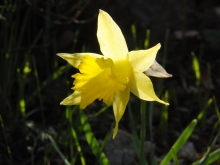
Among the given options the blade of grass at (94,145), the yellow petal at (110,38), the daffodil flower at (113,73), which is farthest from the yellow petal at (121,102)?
the blade of grass at (94,145)

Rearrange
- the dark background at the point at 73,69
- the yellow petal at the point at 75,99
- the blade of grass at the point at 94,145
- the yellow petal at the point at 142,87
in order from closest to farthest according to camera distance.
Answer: the yellow petal at the point at 142,87 → the yellow petal at the point at 75,99 → the blade of grass at the point at 94,145 → the dark background at the point at 73,69

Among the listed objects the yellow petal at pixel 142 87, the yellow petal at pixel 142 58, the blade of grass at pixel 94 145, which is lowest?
the blade of grass at pixel 94 145

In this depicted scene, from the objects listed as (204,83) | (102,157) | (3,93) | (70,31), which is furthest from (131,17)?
(102,157)

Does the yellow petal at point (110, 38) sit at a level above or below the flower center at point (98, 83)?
above

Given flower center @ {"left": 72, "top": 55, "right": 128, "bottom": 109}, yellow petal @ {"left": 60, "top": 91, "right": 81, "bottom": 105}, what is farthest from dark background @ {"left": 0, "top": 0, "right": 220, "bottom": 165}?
flower center @ {"left": 72, "top": 55, "right": 128, "bottom": 109}

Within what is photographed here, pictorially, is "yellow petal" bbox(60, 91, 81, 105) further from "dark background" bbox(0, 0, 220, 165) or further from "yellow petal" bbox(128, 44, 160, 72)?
"dark background" bbox(0, 0, 220, 165)

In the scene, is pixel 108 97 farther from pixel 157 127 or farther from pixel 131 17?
pixel 131 17

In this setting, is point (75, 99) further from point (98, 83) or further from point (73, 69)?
Result: point (73, 69)

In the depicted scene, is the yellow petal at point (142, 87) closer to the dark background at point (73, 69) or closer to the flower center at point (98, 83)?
the flower center at point (98, 83)

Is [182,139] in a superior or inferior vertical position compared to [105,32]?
inferior
